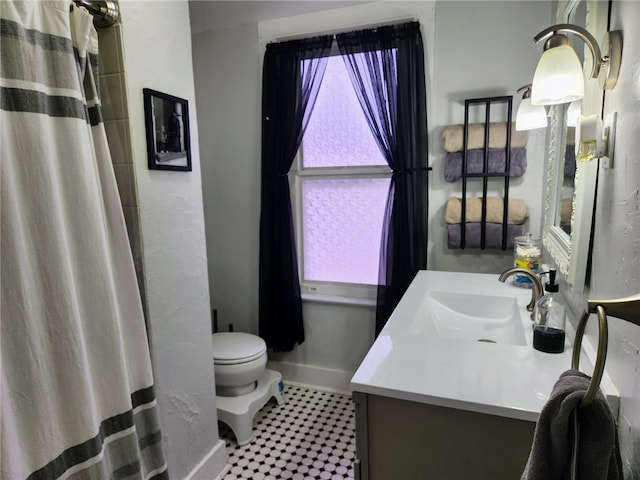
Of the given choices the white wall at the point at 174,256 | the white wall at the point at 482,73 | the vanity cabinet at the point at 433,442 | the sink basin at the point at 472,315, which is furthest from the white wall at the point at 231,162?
the vanity cabinet at the point at 433,442

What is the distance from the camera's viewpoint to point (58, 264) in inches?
38.4

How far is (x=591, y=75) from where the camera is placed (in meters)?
0.96

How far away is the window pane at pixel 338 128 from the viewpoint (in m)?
2.35

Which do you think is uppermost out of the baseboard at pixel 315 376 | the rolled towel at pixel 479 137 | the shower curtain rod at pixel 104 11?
the shower curtain rod at pixel 104 11

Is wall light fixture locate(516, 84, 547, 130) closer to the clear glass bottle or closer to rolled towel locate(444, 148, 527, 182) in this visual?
rolled towel locate(444, 148, 527, 182)

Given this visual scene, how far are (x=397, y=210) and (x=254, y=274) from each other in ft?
3.51

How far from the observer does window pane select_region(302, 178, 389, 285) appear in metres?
2.41

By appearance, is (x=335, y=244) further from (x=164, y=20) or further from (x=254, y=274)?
(x=164, y=20)

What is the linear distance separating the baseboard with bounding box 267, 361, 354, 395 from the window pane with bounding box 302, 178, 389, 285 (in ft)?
1.95

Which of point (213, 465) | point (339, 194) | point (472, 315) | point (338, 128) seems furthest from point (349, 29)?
point (213, 465)

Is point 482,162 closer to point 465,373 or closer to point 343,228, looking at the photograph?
point 343,228

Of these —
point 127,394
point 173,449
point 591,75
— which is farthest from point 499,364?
point 173,449

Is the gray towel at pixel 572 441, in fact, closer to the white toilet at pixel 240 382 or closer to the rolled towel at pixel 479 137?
the rolled towel at pixel 479 137

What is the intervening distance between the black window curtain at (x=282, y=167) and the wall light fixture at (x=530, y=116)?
1.11m
